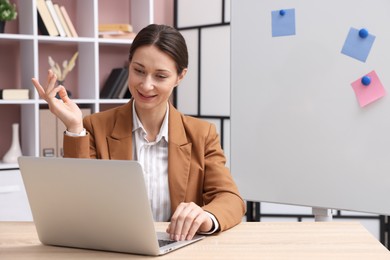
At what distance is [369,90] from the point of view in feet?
7.68

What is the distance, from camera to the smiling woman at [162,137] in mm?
1915

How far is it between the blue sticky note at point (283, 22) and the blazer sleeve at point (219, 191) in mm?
694

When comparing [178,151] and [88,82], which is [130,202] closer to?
[178,151]

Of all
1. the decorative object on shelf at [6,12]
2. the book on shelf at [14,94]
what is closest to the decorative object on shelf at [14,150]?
the book on shelf at [14,94]

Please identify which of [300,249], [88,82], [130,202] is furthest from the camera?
[88,82]

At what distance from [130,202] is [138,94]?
2.14ft

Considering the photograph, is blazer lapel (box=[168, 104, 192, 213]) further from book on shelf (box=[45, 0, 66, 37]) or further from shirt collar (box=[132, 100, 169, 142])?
book on shelf (box=[45, 0, 66, 37])

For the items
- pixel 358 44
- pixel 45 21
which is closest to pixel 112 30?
pixel 45 21

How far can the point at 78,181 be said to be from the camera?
4.43 ft

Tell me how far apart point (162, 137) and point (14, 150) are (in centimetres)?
184

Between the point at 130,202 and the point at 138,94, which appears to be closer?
the point at 130,202

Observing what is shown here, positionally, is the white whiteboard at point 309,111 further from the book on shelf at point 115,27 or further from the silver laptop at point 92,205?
the book on shelf at point 115,27

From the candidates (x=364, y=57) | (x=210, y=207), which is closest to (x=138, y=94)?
(x=210, y=207)

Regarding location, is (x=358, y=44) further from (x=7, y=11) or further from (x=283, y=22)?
(x=7, y=11)
